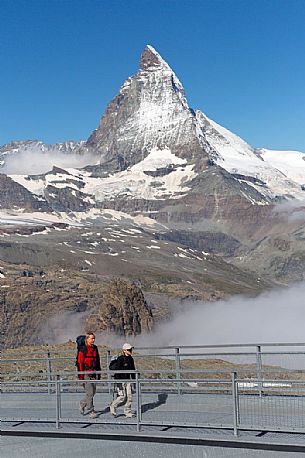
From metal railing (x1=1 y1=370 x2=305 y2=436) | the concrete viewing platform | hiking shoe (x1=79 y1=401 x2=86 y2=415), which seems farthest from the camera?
hiking shoe (x1=79 y1=401 x2=86 y2=415)

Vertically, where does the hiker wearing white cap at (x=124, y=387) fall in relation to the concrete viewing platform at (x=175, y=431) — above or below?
above

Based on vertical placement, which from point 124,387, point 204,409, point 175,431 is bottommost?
point 175,431

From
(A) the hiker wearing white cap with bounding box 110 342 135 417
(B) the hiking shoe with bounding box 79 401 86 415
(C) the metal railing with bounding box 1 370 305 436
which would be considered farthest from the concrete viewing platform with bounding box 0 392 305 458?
(A) the hiker wearing white cap with bounding box 110 342 135 417

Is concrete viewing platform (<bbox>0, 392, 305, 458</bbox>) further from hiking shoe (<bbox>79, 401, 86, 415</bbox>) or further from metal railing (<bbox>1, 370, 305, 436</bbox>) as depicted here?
hiking shoe (<bbox>79, 401, 86, 415</bbox>)

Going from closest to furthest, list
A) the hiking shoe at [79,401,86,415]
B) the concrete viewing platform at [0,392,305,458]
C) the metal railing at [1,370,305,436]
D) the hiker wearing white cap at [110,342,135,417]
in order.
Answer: the concrete viewing platform at [0,392,305,458], the metal railing at [1,370,305,436], the hiker wearing white cap at [110,342,135,417], the hiking shoe at [79,401,86,415]

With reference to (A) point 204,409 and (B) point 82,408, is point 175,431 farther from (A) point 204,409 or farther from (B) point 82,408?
(B) point 82,408

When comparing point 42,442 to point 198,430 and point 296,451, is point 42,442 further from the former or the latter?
point 296,451

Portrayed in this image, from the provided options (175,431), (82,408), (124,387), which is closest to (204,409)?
(175,431)

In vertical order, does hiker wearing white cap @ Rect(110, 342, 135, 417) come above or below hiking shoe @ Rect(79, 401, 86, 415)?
above

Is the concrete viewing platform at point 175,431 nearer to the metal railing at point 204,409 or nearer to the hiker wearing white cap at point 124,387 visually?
the metal railing at point 204,409

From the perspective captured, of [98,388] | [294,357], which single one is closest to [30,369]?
[98,388]

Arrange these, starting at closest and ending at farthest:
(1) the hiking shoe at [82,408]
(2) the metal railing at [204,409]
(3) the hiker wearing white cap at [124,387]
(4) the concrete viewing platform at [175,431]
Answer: (4) the concrete viewing platform at [175,431], (2) the metal railing at [204,409], (3) the hiker wearing white cap at [124,387], (1) the hiking shoe at [82,408]

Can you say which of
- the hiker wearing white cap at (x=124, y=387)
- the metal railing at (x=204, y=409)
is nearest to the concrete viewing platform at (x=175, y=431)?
the metal railing at (x=204, y=409)

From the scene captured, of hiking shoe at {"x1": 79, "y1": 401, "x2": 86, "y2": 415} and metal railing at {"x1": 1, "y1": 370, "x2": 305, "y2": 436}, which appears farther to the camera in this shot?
hiking shoe at {"x1": 79, "y1": 401, "x2": 86, "y2": 415}
